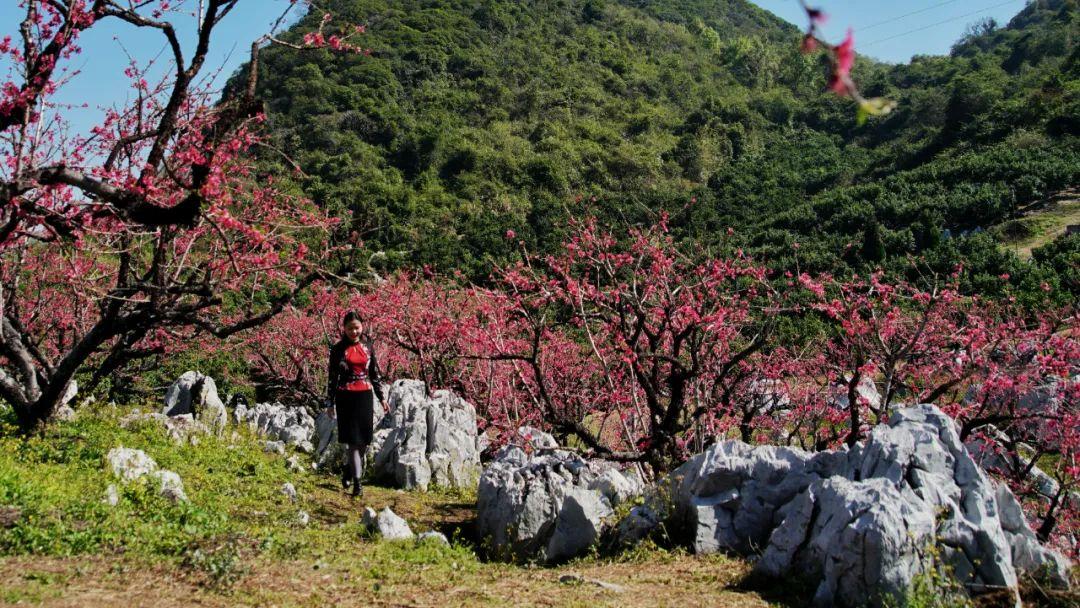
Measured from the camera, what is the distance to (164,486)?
6121mm

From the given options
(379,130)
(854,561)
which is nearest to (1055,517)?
(854,561)

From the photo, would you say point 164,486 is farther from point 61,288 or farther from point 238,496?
point 61,288

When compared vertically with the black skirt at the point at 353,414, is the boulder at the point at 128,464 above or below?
below

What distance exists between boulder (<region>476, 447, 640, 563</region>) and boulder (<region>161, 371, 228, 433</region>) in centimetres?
585

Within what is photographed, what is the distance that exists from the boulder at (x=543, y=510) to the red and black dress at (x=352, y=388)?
4.44ft

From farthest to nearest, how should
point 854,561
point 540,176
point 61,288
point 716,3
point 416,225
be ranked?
point 716,3, point 540,176, point 416,225, point 61,288, point 854,561

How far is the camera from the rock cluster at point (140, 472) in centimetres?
600

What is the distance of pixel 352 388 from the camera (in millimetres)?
7148

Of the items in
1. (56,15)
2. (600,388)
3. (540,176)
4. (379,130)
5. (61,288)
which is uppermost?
(379,130)

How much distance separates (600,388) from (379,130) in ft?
169

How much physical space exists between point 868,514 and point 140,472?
5.69 m

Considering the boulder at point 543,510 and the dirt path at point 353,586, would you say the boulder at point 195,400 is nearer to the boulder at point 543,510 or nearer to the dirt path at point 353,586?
the boulder at point 543,510

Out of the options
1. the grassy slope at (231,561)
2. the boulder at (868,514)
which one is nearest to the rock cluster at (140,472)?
the grassy slope at (231,561)

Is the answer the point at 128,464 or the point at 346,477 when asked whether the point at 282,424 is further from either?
the point at 128,464
